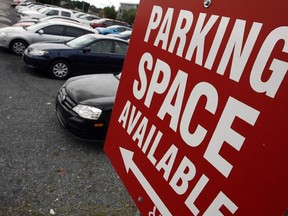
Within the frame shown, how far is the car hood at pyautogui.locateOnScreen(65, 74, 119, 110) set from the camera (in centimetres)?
423

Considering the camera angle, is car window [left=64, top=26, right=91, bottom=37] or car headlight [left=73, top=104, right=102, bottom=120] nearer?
car headlight [left=73, top=104, right=102, bottom=120]

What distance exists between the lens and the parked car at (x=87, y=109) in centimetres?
418

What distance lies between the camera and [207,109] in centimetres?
73

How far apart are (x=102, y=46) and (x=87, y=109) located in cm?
380

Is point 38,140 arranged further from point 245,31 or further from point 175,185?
point 245,31

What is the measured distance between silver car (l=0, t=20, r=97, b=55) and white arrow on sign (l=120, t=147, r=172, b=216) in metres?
8.58

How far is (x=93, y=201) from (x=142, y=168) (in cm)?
251

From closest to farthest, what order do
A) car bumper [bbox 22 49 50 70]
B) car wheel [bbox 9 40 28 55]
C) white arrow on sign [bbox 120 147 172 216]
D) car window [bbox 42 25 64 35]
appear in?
1. white arrow on sign [bbox 120 147 172 216]
2. car bumper [bbox 22 49 50 70]
3. car wheel [bbox 9 40 28 55]
4. car window [bbox 42 25 64 35]

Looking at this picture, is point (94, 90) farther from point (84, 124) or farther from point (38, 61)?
point (38, 61)

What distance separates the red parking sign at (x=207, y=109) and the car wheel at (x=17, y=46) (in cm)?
897

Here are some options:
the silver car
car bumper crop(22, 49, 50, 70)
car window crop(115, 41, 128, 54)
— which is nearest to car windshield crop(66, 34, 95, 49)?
car window crop(115, 41, 128, 54)

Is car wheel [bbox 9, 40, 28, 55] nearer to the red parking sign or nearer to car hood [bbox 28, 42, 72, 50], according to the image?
car hood [bbox 28, 42, 72, 50]

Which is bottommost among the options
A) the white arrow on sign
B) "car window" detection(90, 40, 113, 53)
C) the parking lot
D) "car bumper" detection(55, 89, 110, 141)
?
the parking lot

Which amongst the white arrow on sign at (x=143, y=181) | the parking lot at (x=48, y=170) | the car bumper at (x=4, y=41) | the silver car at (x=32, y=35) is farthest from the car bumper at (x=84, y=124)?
the car bumper at (x=4, y=41)
